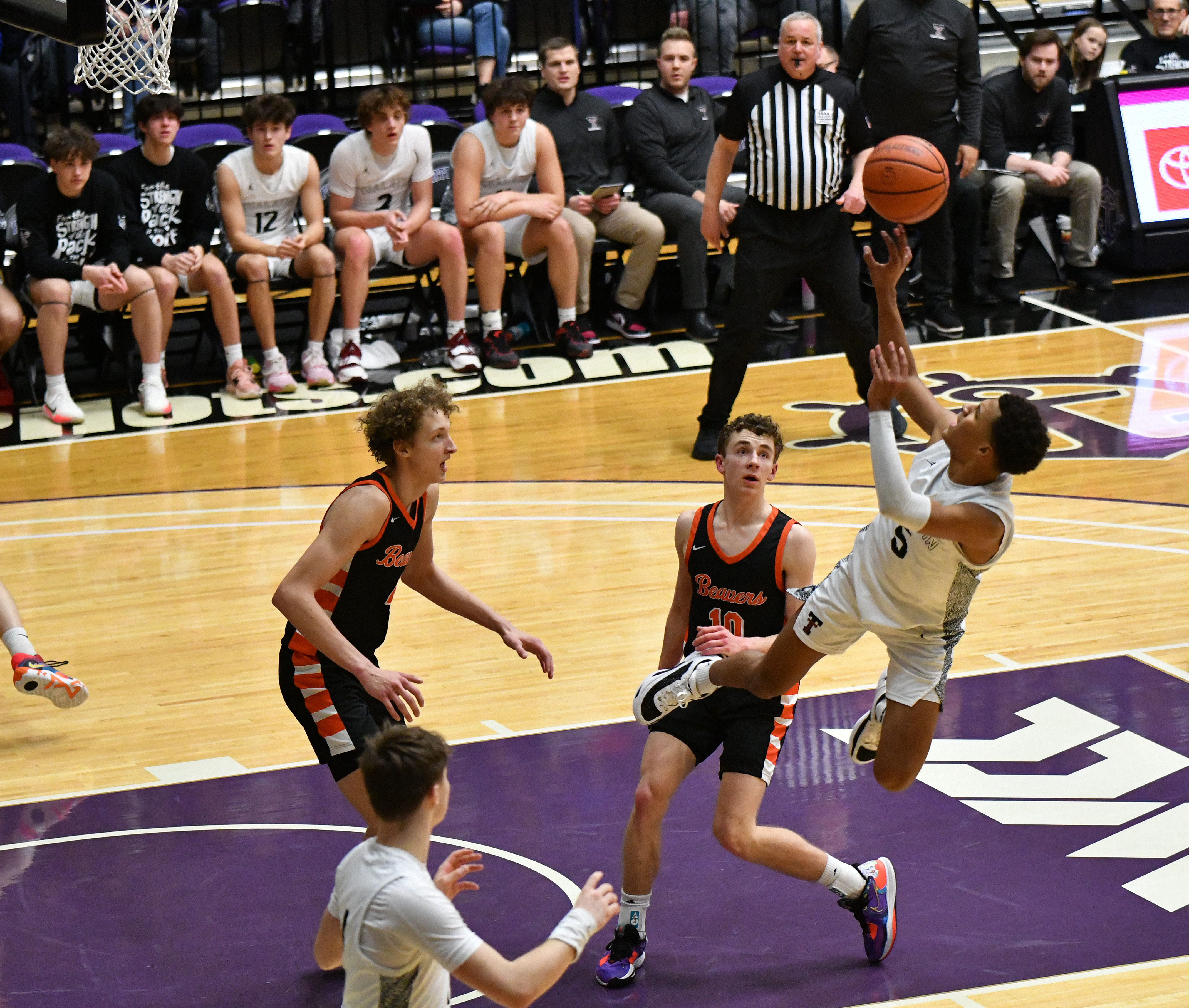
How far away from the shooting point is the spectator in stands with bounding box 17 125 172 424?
10.2 metres

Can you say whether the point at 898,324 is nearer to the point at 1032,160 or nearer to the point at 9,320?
the point at 9,320

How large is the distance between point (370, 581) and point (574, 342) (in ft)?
22.2

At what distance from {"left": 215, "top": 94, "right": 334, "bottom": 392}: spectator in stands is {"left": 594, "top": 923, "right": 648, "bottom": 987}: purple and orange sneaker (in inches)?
269

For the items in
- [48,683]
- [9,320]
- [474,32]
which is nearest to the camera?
[48,683]

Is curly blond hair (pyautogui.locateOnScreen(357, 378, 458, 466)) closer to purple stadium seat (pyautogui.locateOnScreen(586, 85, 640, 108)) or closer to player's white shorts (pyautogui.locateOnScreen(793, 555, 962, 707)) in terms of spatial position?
player's white shorts (pyautogui.locateOnScreen(793, 555, 962, 707))

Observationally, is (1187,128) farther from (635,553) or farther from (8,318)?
(8,318)

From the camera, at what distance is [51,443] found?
10.1m

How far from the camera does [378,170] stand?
431 inches

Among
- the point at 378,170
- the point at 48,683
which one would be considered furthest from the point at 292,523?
the point at 378,170

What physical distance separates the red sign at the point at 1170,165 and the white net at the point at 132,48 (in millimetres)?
7712

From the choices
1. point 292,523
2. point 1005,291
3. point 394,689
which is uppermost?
point 394,689

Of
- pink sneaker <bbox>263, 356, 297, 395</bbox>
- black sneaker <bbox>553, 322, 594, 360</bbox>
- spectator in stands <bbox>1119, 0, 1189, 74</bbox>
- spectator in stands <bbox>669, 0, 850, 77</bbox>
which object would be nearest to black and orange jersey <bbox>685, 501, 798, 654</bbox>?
pink sneaker <bbox>263, 356, 297, 395</bbox>

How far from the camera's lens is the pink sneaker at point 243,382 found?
10.7 m

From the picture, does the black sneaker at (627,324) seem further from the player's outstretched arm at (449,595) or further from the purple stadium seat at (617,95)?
the player's outstretched arm at (449,595)
